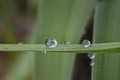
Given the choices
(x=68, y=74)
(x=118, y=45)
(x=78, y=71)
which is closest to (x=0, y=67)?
(x=78, y=71)

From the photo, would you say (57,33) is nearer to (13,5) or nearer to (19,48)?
(19,48)

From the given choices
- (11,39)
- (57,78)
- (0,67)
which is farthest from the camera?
(0,67)

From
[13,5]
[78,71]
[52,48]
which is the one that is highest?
[13,5]

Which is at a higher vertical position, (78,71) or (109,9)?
(109,9)

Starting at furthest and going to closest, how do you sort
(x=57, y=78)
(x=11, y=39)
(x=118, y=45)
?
(x=11, y=39) < (x=57, y=78) < (x=118, y=45)

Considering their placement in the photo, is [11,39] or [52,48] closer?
[52,48]
